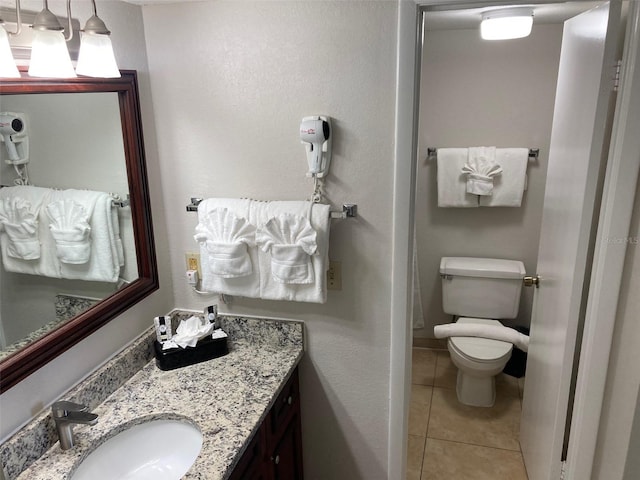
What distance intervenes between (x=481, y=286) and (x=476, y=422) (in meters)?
0.80

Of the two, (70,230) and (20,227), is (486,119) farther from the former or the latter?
(20,227)

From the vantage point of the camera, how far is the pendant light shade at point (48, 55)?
1225 mm

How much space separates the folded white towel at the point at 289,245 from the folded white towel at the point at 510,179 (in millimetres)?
1669

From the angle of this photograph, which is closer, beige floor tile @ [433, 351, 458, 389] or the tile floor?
Answer: the tile floor

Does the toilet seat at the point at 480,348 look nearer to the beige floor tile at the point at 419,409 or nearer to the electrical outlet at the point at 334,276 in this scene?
the beige floor tile at the point at 419,409

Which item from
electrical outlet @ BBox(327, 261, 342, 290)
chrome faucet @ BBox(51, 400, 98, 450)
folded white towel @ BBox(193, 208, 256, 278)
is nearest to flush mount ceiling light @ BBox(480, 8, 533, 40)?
electrical outlet @ BBox(327, 261, 342, 290)

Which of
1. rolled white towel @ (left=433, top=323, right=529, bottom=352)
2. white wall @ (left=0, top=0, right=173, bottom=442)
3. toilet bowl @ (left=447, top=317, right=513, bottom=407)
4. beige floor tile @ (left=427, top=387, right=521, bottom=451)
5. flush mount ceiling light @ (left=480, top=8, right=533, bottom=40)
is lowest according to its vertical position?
beige floor tile @ (left=427, top=387, right=521, bottom=451)

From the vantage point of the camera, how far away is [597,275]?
1.59 m

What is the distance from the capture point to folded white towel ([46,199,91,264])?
1494mm

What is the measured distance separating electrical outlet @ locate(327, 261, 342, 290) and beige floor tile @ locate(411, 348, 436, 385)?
1.60 m

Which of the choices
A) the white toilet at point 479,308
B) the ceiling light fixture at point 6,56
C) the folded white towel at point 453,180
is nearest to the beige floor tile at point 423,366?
the white toilet at point 479,308

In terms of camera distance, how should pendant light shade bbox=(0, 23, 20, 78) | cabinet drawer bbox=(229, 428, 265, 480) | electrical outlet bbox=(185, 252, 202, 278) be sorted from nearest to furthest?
pendant light shade bbox=(0, 23, 20, 78) < cabinet drawer bbox=(229, 428, 265, 480) < electrical outlet bbox=(185, 252, 202, 278)

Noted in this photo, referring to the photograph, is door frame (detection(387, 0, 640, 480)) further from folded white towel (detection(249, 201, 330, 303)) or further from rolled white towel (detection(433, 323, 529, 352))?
rolled white towel (detection(433, 323, 529, 352))

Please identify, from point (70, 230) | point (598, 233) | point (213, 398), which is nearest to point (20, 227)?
point (70, 230)
